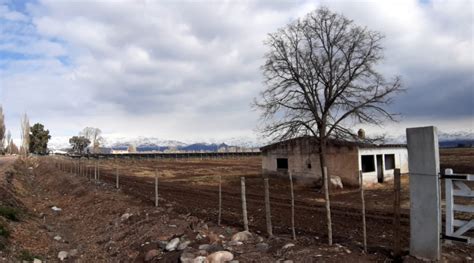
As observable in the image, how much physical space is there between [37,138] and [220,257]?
124m

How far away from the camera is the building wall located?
3122 centimetres

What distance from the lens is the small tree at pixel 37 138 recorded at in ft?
388

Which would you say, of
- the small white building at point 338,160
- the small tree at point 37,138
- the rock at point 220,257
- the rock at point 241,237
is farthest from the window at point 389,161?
the small tree at point 37,138

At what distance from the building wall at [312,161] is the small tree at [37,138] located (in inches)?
4015

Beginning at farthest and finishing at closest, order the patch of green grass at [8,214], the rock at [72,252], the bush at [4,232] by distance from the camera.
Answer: the patch of green grass at [8,214], the rock at [72,252], the bush at [4,232]

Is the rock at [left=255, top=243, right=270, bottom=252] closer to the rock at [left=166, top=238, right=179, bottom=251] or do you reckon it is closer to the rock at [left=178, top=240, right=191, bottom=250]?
the rock at [left=178, top=240, right=191, bottom=250]

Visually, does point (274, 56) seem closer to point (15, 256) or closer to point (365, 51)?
point (365, 51)

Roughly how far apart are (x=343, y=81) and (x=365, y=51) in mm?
2595

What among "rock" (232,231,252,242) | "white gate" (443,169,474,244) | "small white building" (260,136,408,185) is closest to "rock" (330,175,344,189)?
"small white building" (260,136,408,185)

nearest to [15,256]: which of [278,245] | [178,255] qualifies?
[178,255]

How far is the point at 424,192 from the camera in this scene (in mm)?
8148

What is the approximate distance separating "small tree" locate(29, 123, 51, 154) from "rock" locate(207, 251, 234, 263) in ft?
404

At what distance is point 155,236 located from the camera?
1211 cm

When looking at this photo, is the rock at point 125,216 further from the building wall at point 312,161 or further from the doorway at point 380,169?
the doorway at point 380,169
